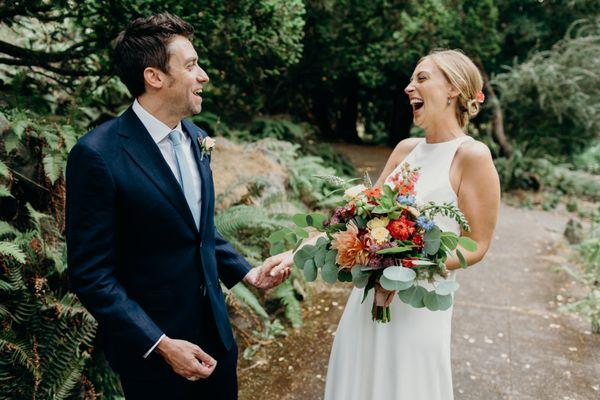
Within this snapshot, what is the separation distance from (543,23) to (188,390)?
699 inches

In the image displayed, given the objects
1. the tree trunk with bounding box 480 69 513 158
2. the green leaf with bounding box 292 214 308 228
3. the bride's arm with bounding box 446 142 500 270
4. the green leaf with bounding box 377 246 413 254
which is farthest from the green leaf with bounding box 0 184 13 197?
the tree trunk with bounding box 480 69 513 158

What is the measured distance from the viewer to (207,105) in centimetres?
1045

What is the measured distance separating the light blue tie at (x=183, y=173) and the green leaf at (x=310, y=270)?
572 millimetres

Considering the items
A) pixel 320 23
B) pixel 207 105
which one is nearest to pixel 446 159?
pixel 207 105

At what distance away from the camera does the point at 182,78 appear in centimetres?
221

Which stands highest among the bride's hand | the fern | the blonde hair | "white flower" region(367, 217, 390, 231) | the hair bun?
the blonde hair

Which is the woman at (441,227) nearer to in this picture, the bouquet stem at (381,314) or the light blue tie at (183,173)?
the bouquet stem at (381,314)

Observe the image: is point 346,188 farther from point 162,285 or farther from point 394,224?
point 162,285

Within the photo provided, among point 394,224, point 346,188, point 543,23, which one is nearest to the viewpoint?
point 394,224

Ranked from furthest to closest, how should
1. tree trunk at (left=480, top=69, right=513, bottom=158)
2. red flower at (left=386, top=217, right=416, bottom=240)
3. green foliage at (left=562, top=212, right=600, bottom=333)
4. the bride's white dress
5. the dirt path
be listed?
1. tree trunk at (left=480, top=69, right=513, bottom=158)
2. green foliage at (left=562, top=212, right=600, bottom=333)
3. the dirt path
4. the bride's white dress
5. red flower at (left=386, top=217, right=416, bottom=240)

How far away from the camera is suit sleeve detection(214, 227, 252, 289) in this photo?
2.72 meters

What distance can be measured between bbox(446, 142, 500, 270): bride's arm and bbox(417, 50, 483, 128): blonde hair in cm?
27

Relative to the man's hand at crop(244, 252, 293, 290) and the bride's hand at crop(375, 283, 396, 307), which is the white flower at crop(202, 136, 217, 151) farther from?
the bride's hand at crop(375, 283, 396, 307)

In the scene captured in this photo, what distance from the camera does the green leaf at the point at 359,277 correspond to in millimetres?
2141
